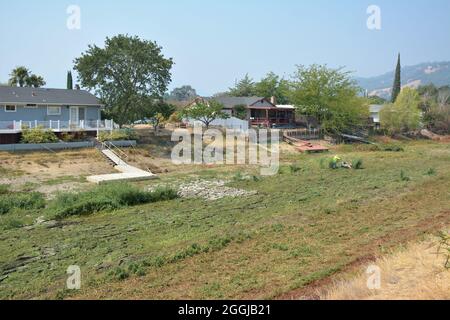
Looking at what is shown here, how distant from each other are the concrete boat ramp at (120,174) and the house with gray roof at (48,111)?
3.76 meters

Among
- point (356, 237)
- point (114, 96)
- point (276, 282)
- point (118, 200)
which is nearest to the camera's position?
point (276, 282)

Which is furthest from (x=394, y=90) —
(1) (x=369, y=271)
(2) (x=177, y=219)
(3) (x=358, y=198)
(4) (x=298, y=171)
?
(1) (x=369, y=271)

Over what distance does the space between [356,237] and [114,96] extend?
89.1ft

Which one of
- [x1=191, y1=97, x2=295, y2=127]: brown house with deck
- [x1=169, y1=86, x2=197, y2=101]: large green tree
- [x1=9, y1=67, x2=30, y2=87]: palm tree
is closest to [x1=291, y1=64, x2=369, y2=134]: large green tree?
[x1=191, y1=97, x2=295, y2=127]: brown house with deck

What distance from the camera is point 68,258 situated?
11.7 metres

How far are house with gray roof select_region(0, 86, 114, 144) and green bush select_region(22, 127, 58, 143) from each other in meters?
0.50

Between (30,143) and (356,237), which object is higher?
(30,143)

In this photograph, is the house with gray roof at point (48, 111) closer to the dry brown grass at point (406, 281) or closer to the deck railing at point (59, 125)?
the deck railing at point (59, 125)

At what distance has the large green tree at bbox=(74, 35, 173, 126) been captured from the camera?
34.7m

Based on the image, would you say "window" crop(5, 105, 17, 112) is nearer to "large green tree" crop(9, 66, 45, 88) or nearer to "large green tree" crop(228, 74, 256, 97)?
"large green tree" crop(9, 66, 45, 88)

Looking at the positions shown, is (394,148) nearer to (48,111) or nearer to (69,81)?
(48,111)

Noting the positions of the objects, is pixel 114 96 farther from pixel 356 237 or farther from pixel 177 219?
pixel 356 237

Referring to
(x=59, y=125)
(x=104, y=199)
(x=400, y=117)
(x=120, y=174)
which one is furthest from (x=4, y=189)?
(x=400, y=117)

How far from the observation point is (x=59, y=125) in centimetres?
3112
